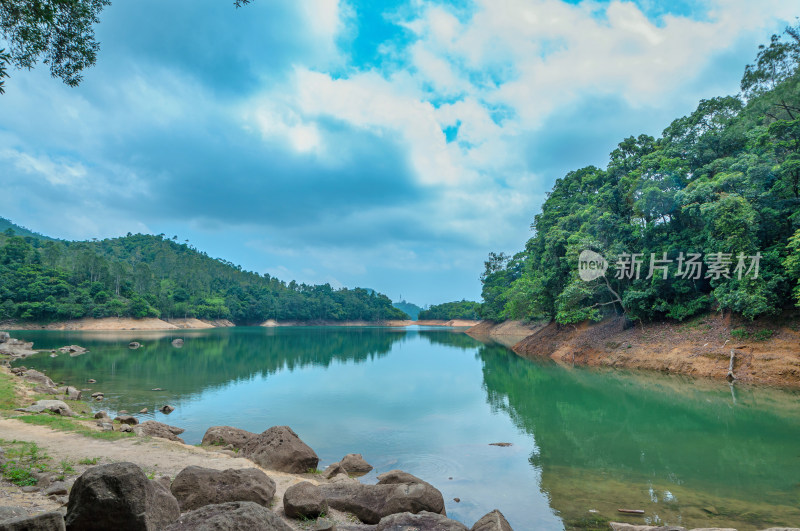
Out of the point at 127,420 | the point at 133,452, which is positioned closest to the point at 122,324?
the point at 127,420

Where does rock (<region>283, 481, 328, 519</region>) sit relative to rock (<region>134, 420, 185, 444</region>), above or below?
above

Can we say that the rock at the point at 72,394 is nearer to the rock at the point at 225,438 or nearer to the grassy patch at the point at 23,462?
the rock at the point at 225,438

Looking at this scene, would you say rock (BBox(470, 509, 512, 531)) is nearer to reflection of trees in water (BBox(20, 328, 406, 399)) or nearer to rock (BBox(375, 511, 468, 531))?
rock (BBox(375, 511, 468, 531))

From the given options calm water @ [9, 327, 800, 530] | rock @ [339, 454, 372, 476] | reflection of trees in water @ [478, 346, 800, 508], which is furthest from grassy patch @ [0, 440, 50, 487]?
reflection of trees in water @ [478, 346, 800, 508]

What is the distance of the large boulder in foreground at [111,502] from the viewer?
12.0 feet

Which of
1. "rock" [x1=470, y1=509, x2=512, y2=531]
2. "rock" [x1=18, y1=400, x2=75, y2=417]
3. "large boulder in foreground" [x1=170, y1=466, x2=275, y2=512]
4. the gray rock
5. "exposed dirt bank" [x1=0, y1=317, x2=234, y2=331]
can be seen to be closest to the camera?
"rock" [x1=470, y1=509, x2=512, y2=531]

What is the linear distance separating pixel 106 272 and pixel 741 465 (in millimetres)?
89704

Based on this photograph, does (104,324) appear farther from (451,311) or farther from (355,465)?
(451,311)

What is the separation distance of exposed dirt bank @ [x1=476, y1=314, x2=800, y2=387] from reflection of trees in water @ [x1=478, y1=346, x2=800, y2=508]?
1597 mm

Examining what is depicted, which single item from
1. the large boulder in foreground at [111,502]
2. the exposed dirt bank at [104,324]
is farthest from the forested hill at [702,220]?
the exposed dirt bank at [104,324]

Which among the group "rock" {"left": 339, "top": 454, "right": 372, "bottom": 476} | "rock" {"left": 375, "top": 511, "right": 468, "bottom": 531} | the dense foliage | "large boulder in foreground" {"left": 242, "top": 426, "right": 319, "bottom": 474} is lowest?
"rock" {"left": 339, "top": 454, "right": 372, "bottom": 476}

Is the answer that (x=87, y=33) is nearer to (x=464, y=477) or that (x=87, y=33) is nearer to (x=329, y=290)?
(x=464, y=477)

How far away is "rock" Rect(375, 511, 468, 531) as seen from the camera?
4859 millimetres

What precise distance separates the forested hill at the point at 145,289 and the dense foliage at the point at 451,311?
965 cm
